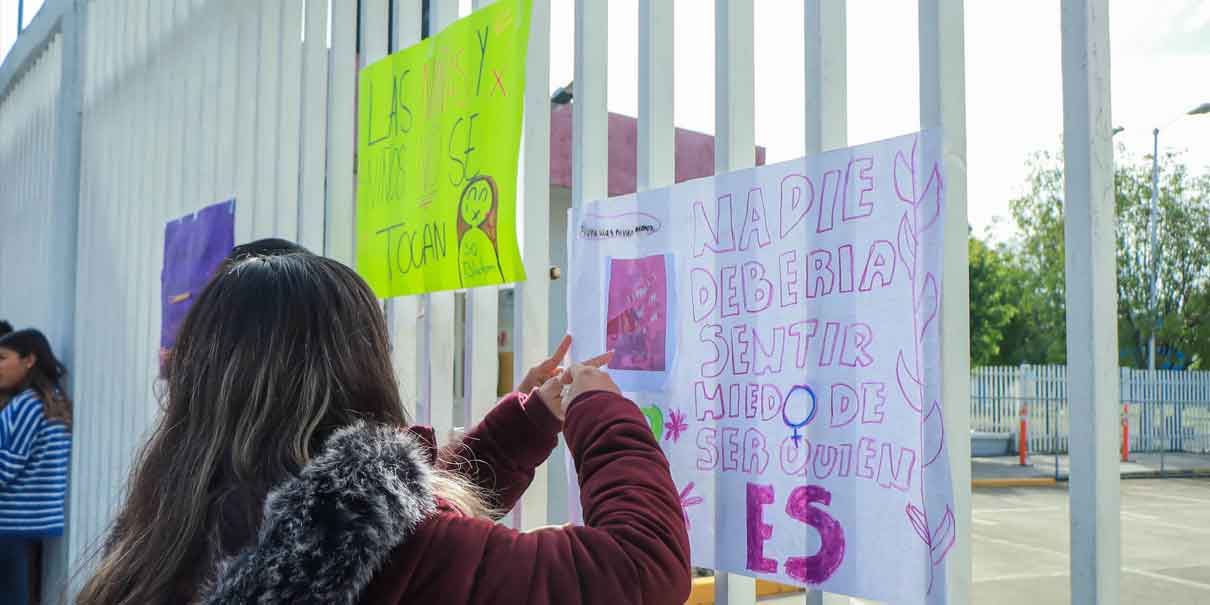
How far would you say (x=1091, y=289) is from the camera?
1073 millimetres

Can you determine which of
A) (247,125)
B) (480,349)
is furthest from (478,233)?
(247,125)

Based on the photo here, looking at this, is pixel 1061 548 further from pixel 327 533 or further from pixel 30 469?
pixel 327 533

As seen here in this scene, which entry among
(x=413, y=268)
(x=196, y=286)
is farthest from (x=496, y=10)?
(x=196, y=286)

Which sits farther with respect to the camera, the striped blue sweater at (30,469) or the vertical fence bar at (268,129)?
the striped blue sweater at (30,469)

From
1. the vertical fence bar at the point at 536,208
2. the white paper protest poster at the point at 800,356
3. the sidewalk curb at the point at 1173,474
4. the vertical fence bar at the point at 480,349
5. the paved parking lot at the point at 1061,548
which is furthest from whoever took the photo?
the sidewalk curb at the point at 1173,474

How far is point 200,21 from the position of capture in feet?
11.2

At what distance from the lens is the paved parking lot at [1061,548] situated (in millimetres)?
7871

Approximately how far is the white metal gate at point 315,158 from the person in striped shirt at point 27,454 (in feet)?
0.32

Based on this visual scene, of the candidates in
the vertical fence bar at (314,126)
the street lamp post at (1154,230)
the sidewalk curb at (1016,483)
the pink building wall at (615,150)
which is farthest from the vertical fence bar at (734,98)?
the street lamp post at (1154,230)

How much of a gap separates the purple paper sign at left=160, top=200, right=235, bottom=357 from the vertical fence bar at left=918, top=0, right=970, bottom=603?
7.65 ft

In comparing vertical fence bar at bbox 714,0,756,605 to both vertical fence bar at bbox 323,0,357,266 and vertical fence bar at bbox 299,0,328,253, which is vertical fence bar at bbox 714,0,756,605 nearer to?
vertical fence bar at bbox 323,0,357,266

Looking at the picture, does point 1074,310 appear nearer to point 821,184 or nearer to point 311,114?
point 821,184

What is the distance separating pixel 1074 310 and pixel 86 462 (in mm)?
4252

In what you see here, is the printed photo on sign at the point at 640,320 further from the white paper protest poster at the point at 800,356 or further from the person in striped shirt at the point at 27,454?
the person in striped shirt at the point at 27,454
